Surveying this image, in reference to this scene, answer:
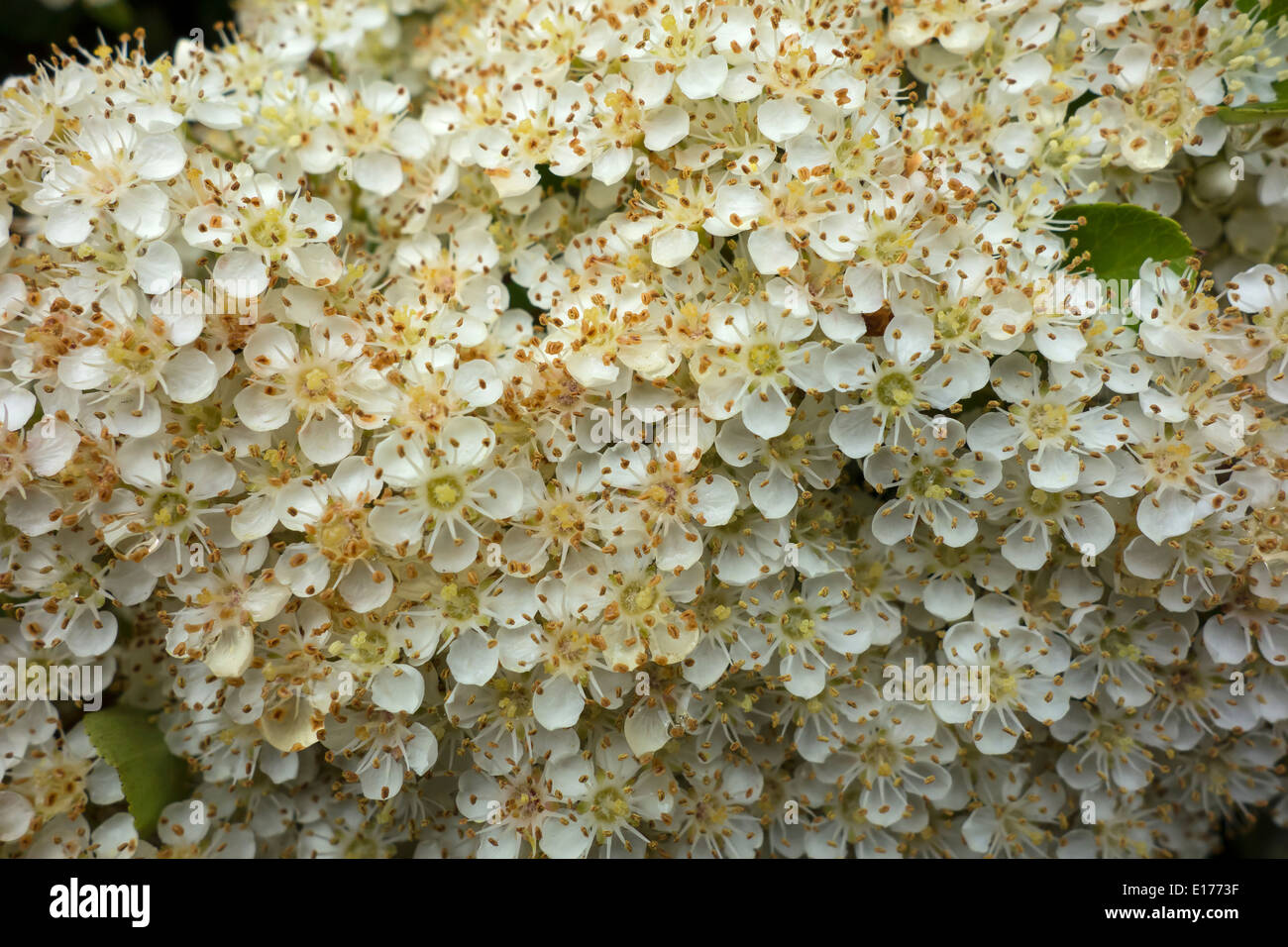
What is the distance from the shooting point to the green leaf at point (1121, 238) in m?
2.20

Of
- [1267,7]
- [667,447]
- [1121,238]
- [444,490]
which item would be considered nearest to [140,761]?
[444,490]

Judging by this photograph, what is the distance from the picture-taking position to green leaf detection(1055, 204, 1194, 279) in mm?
2195

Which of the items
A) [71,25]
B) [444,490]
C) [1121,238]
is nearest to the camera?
[444,490]

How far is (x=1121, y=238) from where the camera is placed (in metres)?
2.24

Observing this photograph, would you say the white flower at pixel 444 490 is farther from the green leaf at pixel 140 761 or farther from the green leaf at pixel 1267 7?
the green leaf at pixel 1267 7

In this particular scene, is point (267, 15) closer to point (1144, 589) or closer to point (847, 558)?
point (847, 558)

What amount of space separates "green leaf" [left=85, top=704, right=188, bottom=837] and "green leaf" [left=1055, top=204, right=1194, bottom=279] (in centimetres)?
256

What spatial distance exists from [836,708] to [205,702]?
58.9 inches

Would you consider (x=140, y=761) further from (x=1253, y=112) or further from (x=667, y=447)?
(x=1253, y=112)

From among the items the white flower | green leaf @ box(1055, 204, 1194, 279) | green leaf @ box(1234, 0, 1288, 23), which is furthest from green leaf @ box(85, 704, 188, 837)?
green leaf @ box(1234, 0, 1288, 23)

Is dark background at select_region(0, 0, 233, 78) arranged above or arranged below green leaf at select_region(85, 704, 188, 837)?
above

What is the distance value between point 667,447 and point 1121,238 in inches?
48.0

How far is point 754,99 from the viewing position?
2.19m

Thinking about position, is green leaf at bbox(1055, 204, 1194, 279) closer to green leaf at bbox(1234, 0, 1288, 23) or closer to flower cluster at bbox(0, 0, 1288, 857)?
flower cluster at bbox(0, 0, 1288, 857)
